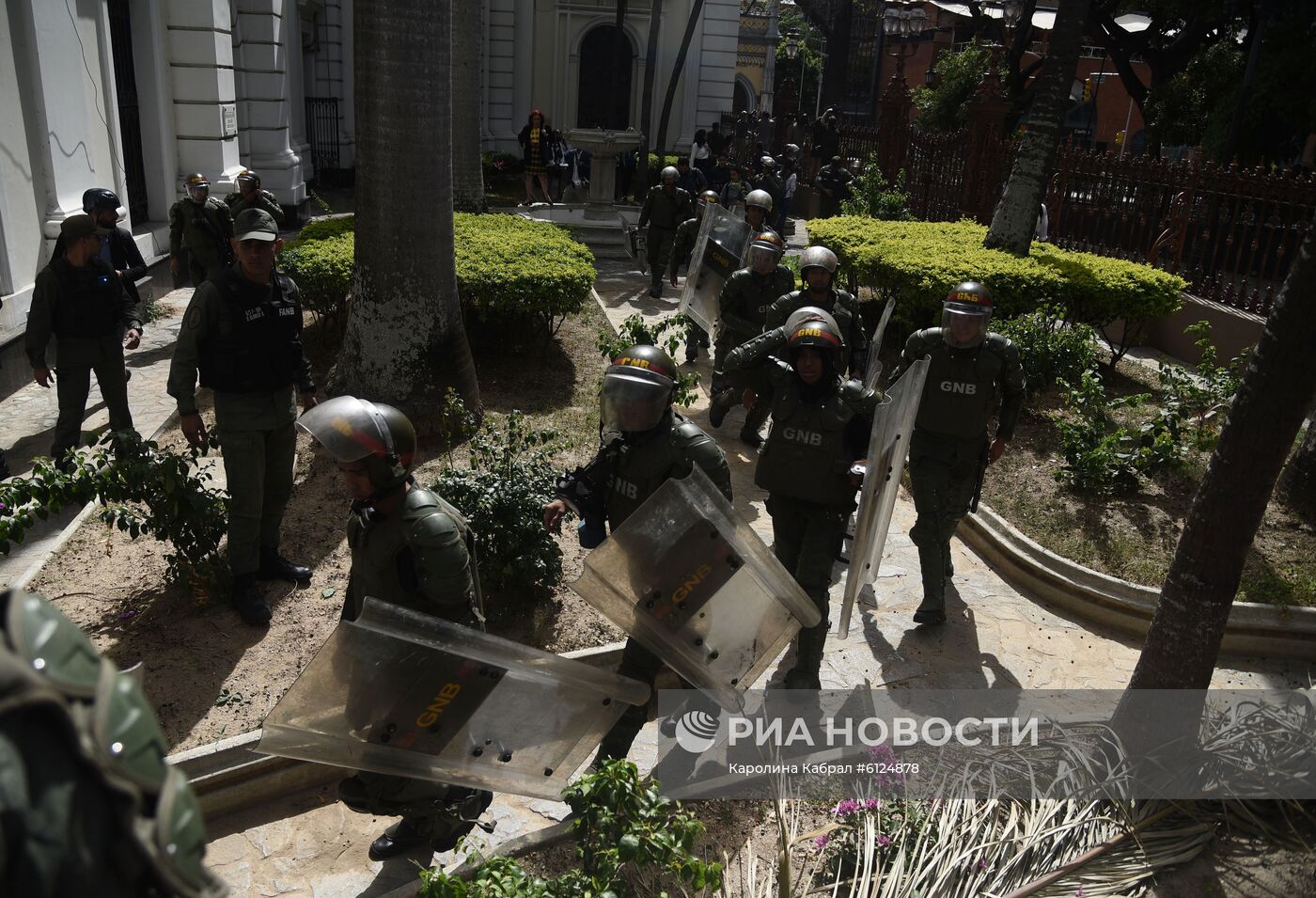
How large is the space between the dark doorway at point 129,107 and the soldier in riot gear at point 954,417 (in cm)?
1012

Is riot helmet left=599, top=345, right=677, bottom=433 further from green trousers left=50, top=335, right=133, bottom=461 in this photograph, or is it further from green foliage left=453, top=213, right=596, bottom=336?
green foliage left=453, top=213, right=596, bottom=336

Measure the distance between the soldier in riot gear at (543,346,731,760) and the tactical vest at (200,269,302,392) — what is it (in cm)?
170

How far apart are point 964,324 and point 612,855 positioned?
3486mm

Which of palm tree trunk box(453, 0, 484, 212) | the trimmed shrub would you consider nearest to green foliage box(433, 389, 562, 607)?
the trimmed shrub

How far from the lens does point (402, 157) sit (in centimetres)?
652

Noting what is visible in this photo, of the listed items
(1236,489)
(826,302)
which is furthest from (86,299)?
(1236,489)

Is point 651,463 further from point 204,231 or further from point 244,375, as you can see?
point 204,231

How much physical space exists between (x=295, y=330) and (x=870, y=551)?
2.95 m

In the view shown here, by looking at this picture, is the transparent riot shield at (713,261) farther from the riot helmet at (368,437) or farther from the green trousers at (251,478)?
the riot helmet at (368,437)

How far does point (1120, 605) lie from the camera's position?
565 centimetres

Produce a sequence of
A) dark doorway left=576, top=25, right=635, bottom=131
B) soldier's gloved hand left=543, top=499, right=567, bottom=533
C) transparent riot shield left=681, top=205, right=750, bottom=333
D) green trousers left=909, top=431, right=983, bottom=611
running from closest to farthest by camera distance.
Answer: soldier's gloved hand left=543, top=499, right=567, bottom=533, green trousers left=909, top=431, right=983, bottom=611, transparent riot shield left=681, top=205, right=750, bottom=333, dark doorway left=576, top=25, right=635, bottom=131

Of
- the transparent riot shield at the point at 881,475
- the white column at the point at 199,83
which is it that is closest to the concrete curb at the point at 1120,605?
the transparent riot shield at the point at 881,475

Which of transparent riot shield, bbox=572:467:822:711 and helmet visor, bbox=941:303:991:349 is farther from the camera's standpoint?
helmet visor, bbox=941:303:991:349

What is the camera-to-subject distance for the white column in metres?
12.8
